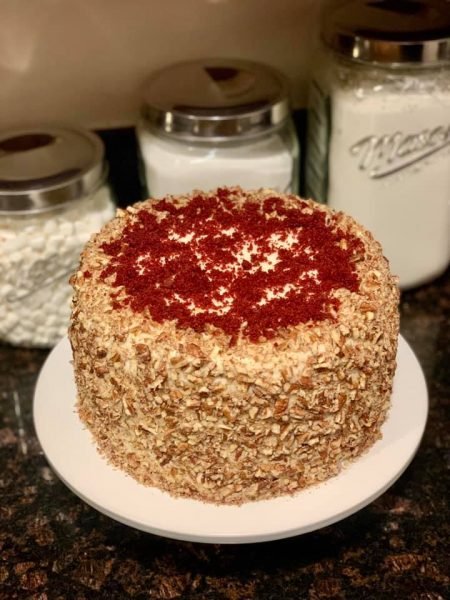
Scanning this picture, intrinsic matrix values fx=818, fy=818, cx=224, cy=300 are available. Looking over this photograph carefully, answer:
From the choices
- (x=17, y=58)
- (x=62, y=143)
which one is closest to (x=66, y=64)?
(x=17, y=58)

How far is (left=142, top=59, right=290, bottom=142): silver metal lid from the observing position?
1.28 meters

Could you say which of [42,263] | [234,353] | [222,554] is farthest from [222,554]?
[42,263]

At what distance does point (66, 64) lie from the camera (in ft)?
4.76

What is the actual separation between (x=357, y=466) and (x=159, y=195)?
58 cm

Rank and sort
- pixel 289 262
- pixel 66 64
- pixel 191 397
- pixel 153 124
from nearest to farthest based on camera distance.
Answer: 1. pixel 191 397
2. pixel 289 262
3. pixel 153 124
4. pixel 66 64

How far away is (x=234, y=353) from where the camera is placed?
89cm

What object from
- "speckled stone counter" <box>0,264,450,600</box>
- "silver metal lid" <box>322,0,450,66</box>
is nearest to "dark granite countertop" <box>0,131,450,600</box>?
"speckled stone counter" <box>0,264,450,600</box>

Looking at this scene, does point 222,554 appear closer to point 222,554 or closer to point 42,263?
point 222,554

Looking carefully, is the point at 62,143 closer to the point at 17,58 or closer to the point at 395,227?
the point at 17,58

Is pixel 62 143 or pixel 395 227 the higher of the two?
pixel 62 143

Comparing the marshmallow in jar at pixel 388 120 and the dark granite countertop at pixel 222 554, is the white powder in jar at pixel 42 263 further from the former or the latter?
the marshmallow in jar at pixel 388 120

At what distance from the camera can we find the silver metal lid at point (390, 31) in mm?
1237

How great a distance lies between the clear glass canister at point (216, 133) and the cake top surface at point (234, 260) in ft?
0.51

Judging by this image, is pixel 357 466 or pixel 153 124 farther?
pixel 153 124
